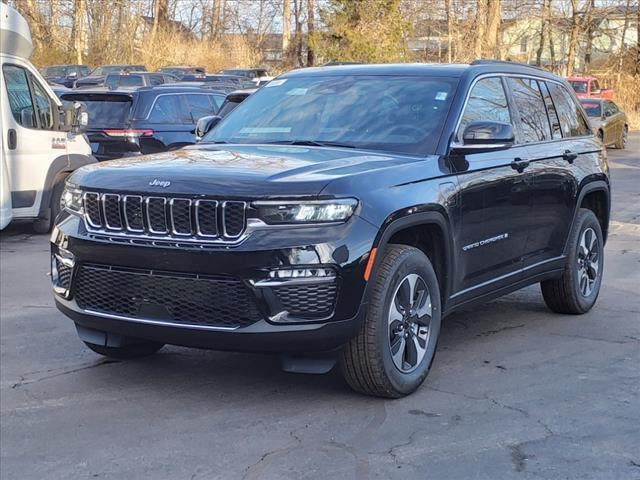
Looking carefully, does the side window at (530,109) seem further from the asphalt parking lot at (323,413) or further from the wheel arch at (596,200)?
the asphalt parking lot at (323,413)

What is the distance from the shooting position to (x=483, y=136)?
568 centimetres

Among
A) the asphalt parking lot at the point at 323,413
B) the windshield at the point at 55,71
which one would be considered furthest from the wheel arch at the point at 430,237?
the windshield at the point at 55,71

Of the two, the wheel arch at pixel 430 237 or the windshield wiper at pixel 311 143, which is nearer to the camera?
the wheel arch at pixel 430 237

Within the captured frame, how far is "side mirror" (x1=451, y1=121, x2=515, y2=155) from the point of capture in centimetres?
568

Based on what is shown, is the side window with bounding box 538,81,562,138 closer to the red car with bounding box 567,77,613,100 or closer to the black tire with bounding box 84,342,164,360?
the black tire with bounding box 84,342,164,360

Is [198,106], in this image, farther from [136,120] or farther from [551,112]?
[551,112]

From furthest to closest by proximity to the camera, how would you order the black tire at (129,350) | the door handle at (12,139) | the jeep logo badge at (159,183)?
1. the door handle at (12,139)
2. the black tire at (129,350)
3. the jeep logo badge at (159,183)

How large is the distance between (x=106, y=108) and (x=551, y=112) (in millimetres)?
9315

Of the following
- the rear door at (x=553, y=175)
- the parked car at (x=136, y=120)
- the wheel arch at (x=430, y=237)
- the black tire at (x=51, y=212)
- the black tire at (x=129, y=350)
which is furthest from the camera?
the parked car at (x=136, y=120)

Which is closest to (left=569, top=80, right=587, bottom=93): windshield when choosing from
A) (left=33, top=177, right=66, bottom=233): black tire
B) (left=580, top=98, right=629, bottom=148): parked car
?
(left=580, top=98, right=629, bottom=148): parked car

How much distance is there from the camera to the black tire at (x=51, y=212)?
11.7m

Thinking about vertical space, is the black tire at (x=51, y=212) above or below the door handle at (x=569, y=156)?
below

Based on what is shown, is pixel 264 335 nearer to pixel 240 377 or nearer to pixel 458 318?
pixel 240 377

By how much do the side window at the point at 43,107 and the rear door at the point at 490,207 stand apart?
22.0 feet
